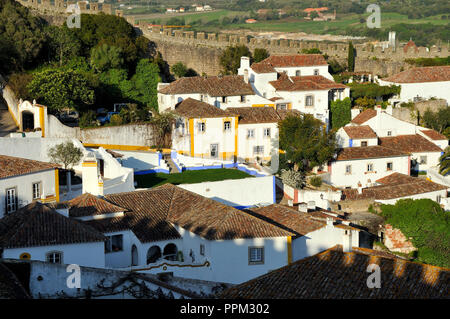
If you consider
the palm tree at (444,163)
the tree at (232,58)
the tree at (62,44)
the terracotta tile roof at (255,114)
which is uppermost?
the tree at (62,44)

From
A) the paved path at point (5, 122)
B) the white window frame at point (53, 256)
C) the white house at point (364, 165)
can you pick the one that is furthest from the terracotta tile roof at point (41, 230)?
the white house at point (364, 165)

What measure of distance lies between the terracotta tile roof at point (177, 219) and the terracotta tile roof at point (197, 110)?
357 inches

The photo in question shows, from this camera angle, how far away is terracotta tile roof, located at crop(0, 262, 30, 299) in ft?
47.0

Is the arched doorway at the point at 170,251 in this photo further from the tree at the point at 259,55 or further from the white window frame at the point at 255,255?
the tree at the point at 259,55

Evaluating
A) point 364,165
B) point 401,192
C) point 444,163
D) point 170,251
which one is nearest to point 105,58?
point 364,165

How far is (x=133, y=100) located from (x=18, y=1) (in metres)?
11.2

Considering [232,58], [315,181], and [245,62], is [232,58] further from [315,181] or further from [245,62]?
[315,181]

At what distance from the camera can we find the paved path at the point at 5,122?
1299 inches

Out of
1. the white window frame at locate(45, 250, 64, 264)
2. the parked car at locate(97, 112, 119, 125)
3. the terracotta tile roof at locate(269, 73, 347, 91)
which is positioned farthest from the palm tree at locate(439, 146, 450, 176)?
the white window frame at locate(45, 250, 64, 264)

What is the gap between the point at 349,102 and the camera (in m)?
40.2

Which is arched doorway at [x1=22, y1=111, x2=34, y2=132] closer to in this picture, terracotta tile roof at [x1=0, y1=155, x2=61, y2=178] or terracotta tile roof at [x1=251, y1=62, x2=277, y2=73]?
terracotta tile roof at [x1=0, y1=155, x2=61, y2=178]

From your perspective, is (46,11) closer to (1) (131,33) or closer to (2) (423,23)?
(1) (131,33)

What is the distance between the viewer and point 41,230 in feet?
69.1
